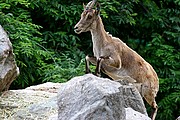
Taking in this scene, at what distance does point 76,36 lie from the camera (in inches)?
385

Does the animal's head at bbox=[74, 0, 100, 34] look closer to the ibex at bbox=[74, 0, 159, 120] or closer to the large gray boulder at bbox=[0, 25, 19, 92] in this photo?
the ibex at bbox=[74, 0, 159, 120]

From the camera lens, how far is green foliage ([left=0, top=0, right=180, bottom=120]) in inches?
332

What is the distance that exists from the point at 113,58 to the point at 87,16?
1.75 feet

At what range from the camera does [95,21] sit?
18.2ft

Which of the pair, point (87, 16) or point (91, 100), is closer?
point (91, 100)

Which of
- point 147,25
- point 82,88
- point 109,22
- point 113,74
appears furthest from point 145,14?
point 82,88

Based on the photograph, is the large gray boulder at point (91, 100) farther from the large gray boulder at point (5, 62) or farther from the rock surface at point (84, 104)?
the large gray boulder at point (5, 62)

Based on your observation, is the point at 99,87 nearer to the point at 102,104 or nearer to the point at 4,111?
the point at 102,104

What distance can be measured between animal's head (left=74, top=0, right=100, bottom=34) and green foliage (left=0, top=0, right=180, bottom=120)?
8.83 ft

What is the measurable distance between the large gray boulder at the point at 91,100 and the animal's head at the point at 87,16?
3.57 ft

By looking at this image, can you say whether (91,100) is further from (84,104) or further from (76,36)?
(76,36)

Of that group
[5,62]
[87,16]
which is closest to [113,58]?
[87,16]

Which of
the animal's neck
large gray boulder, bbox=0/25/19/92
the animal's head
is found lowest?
large gray boulder, bbox=0/25/19/92

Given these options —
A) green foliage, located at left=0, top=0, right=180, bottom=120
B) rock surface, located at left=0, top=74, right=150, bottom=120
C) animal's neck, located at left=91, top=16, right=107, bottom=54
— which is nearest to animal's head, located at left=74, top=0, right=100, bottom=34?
animal's neck, located at left=91, top=16, right=107, bottom=54
